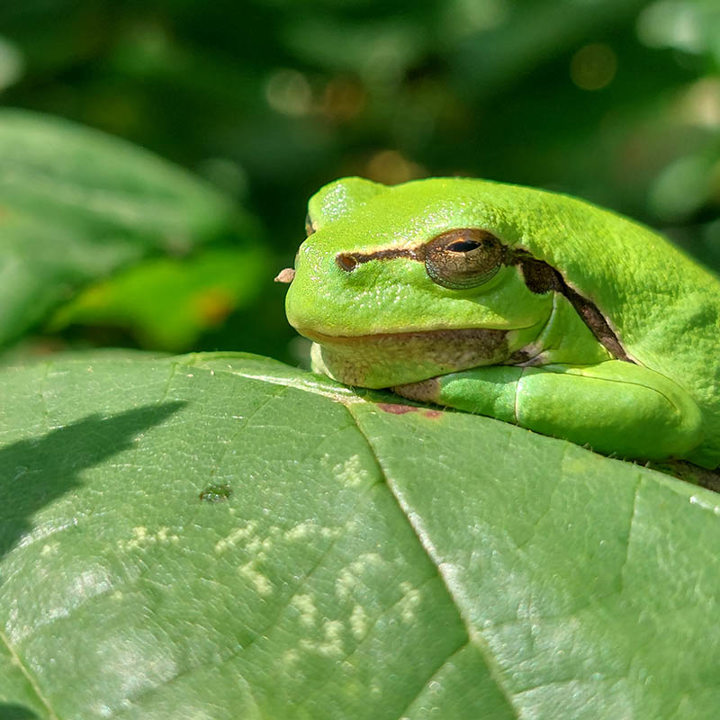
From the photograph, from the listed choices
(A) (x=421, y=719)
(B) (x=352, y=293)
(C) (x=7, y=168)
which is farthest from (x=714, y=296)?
(C) (x=7, y=168)

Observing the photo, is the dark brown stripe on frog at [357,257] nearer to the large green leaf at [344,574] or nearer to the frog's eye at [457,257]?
the frog's eye at [457,257]

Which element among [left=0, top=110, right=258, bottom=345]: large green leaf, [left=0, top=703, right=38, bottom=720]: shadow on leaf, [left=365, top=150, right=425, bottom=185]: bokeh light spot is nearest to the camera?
[left=0, top=703, right=38, bottom=720]: shadow on leaf

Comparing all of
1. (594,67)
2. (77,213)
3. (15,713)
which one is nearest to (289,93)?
(594,67)

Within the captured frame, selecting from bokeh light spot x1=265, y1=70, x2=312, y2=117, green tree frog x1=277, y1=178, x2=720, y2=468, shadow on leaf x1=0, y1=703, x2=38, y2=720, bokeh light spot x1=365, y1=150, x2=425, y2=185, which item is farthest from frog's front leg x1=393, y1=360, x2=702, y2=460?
bokeh light spot x1=265, y1=70, x2=312, y2=117

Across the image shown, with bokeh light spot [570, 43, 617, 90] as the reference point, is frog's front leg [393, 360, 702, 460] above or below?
below

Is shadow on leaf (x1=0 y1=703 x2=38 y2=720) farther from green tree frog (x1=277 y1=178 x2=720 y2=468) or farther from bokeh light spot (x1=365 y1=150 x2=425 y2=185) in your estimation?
bokeh light spot (x1=365 y1=150 x2=425 y2=185)

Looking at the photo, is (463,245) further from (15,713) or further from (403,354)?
(15,713)

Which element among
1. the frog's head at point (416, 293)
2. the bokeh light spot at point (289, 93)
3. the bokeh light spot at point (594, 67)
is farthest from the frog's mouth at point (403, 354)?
the bokeh light spot at point (289, 93)
